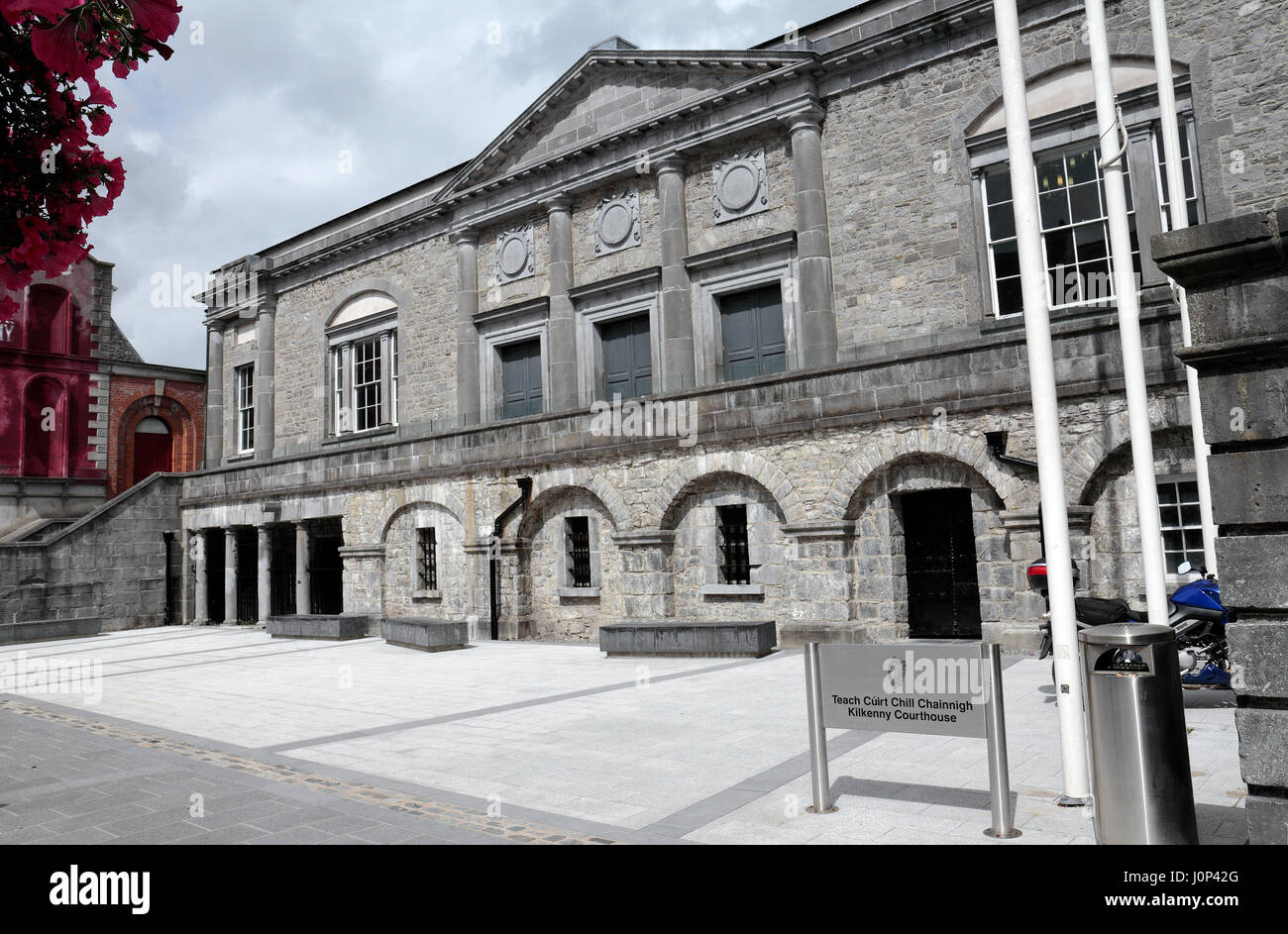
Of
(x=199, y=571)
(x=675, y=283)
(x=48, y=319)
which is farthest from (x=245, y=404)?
(x=675, y=283)

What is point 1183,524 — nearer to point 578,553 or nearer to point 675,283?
point 675,283

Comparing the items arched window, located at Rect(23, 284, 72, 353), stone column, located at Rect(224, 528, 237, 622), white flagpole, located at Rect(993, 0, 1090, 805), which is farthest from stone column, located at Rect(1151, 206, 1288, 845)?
arched window, located at Rect(23, 284, 72, 353)

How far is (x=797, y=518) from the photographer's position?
1488 cm

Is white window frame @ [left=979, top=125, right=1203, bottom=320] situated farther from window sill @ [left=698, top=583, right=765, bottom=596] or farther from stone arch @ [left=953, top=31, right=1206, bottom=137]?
window sill @ [left=698, top=583, right=765, bottom=596]

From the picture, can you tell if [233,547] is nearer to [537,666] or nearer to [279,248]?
[279,248]

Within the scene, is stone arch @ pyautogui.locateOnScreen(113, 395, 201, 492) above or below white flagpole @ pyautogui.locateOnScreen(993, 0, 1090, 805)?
above

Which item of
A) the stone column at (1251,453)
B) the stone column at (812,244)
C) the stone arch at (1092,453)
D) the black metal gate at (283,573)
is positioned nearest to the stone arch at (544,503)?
the stone column at (812,244)

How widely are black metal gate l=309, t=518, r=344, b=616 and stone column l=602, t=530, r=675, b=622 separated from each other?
427 inches

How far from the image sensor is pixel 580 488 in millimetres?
18234

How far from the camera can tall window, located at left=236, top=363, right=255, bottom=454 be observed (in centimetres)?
2981

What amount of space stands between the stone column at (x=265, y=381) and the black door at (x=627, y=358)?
12784 mm

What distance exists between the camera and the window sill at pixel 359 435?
25.2 m

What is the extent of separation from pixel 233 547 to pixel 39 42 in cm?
2627

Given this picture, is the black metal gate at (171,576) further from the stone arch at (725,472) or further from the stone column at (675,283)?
the stone arch at (725,472)
